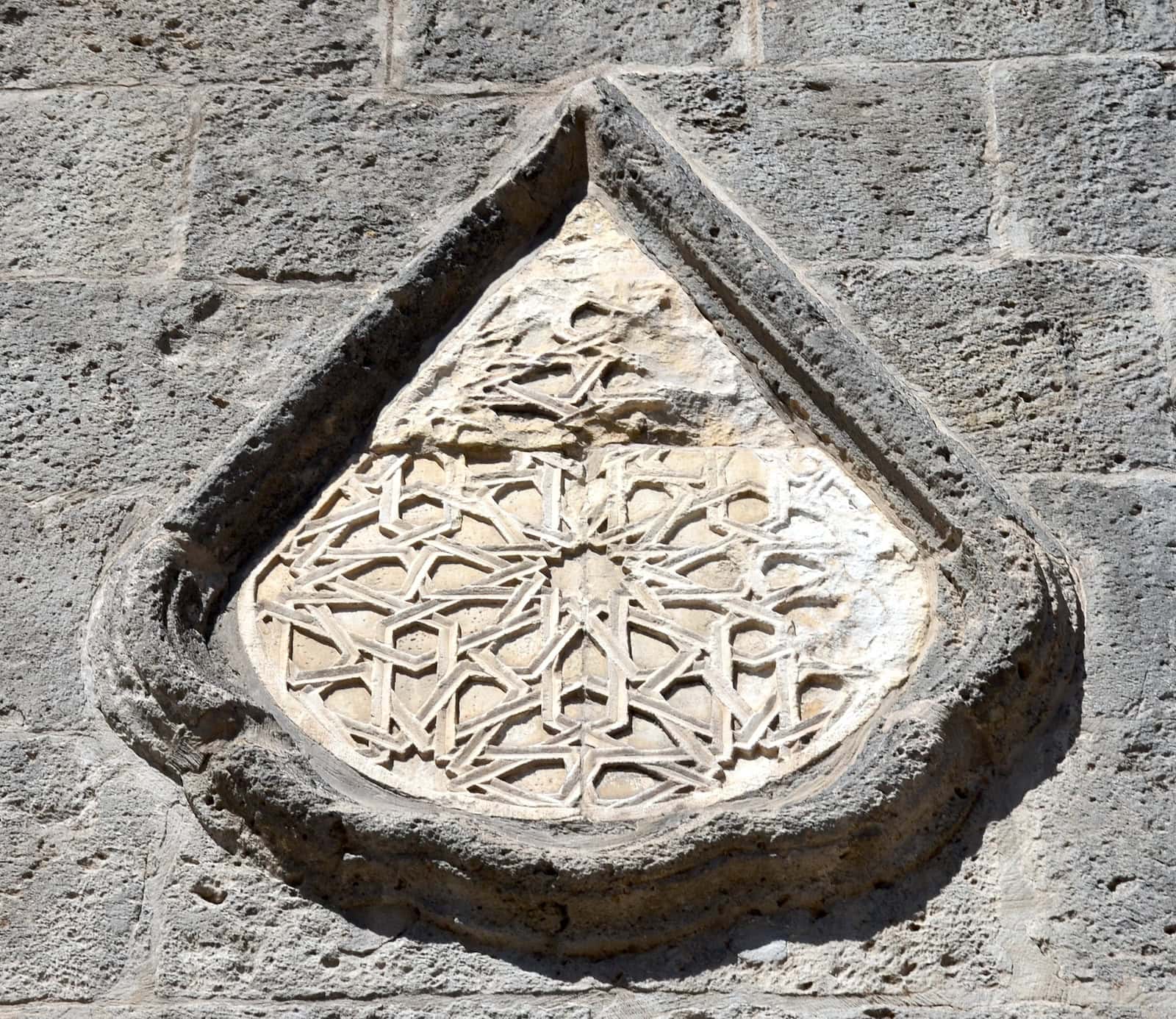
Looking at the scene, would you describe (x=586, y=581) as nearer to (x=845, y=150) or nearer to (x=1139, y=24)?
(x=845, y=150)

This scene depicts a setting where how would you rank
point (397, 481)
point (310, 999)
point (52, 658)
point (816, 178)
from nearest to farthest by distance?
point (310, 999) → point (52, 658) → point (397, 481) → point (816, 178)

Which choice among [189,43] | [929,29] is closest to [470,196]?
[189,43]

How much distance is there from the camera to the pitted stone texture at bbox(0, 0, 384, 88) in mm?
3748

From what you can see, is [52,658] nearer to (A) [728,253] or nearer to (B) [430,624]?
(B) [430,624]

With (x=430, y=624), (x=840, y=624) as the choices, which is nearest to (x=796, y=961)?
(x=840, y=624)

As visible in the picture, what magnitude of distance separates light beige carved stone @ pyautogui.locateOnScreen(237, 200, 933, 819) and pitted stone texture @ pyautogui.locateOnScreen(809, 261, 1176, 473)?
26 cm

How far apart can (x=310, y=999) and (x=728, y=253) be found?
63.9 inches

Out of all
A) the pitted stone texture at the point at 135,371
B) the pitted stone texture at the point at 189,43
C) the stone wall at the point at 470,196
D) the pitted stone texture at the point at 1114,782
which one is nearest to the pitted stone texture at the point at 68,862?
the stone wall at the point at 470,196

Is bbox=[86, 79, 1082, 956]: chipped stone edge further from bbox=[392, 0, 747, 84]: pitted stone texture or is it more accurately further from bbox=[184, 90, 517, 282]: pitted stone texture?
bbox=[392, 0, 747, 84]: pitted stone texture

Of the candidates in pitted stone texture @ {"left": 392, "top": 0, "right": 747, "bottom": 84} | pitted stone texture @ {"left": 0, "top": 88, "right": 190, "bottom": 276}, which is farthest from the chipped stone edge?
pitted stone texture @ {"left": 0, "top": 88, "right": 190, "bottom": 276}

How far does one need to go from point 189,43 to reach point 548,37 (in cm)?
79

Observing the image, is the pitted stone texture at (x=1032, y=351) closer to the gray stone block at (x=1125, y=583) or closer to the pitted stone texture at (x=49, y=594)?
the gray stone block at (x=1125, y=583)

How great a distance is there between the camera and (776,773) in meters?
2.85

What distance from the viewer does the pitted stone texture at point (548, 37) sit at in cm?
372
